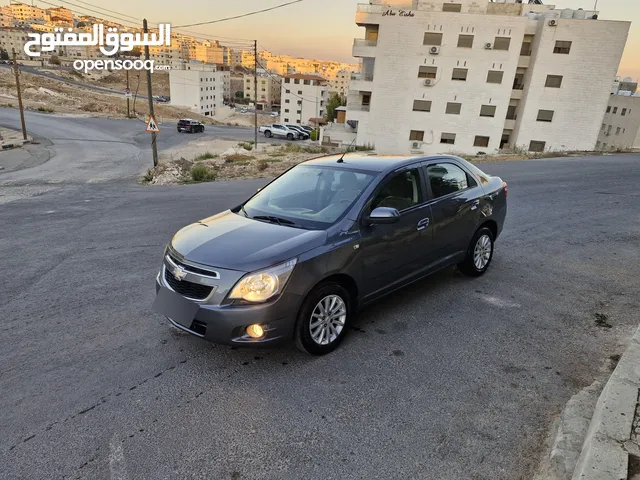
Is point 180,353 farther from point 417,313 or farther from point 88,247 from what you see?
point 88,247

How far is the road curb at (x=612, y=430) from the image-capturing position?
7.04ft

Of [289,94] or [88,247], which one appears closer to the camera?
[88,247]

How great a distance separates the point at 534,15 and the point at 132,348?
4833 centimetres

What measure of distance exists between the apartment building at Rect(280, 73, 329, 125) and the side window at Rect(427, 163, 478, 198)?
315 feet

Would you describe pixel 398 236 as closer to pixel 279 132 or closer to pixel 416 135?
pixel 416 135

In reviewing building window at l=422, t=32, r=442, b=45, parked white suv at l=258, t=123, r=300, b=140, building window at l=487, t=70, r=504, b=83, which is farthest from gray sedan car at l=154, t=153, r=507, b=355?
parked white suv at l=258, t=123, r=300, b=140

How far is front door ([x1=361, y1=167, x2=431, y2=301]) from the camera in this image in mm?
4004

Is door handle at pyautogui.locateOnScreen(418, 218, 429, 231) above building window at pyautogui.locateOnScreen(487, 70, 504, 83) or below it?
below

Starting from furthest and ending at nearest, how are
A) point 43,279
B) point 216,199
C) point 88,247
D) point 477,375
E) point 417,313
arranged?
point 216,199 < point 88,247 < point 43,279 < point 417,313 < point 477,375

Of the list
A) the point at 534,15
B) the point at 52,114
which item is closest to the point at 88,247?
Answer: the point at 52,114

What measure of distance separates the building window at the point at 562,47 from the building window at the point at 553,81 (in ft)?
6.93

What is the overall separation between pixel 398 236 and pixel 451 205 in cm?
105

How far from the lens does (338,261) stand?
12.0 feet

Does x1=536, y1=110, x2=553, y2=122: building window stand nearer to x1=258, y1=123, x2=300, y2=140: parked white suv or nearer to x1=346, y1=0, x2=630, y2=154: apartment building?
x1=346, y1=0, x2=630, y2=154: apartment building
